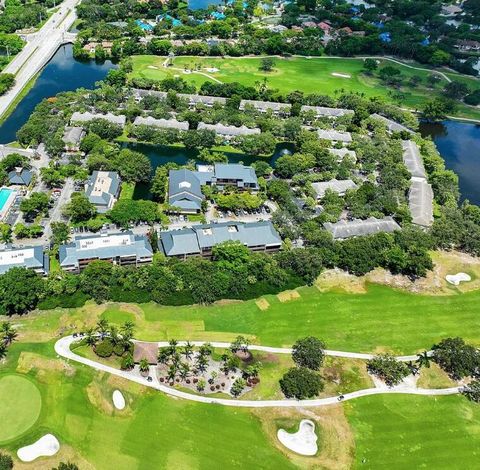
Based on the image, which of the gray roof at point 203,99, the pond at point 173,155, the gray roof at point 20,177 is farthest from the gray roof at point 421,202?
the gray roof at point 20,177

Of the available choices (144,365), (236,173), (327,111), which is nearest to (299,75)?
(327,111)

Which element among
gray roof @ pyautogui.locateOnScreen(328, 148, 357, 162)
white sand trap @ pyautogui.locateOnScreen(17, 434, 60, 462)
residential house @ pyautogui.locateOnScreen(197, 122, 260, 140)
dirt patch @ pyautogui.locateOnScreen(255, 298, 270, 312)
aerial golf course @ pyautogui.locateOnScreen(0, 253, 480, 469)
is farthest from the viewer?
residential house @ pyautogui.locateOnScreen(197, 122, 260, 140)

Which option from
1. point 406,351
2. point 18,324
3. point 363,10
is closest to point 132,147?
point 18,324

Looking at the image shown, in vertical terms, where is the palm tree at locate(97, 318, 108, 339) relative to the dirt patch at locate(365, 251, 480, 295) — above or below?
above

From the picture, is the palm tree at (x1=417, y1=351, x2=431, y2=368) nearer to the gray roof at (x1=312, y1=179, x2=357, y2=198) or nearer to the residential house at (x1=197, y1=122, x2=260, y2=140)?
the gray roof at (x1=312, y1=179, x2=357, y2=198)

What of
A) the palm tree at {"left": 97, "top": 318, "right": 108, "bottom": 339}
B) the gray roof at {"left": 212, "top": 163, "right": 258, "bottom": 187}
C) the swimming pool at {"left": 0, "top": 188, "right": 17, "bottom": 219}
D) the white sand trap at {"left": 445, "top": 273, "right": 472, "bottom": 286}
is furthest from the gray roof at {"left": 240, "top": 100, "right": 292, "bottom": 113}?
the palm tree at {"left": 97, "top": 318, "right": 108, "bottom": 339}

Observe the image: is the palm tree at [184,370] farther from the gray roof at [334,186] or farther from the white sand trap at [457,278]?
the gray roof at [334,186]
